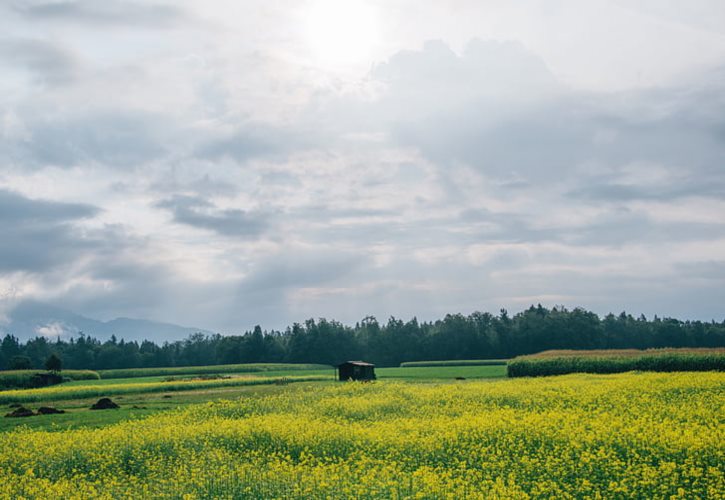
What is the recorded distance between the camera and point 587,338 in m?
144

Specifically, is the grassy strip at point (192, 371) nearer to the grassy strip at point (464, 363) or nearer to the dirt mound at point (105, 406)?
the grassy strip at point (464, 363)

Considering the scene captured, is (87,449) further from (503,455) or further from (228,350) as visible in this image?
(228,350)

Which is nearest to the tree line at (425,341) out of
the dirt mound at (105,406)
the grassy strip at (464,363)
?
the grassy strip at (464,363)

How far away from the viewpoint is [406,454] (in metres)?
20.7

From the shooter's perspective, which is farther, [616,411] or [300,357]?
[300,357]

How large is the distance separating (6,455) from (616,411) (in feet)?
82.7

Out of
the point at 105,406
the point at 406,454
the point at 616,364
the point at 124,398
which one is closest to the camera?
the point at 406,454

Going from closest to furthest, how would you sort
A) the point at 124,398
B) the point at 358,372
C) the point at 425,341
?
the point at 124,398, the point at 358,372, the point at 425,341

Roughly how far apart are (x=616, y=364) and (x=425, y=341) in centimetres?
8908

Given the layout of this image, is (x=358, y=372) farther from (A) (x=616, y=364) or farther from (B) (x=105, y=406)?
(B) (x=105, y=406)

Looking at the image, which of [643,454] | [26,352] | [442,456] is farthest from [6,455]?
[26,352]

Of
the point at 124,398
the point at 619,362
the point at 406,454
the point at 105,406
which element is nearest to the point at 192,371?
the point at 124,398

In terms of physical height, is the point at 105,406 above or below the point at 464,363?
above

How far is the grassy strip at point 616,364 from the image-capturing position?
59750 millimetres
